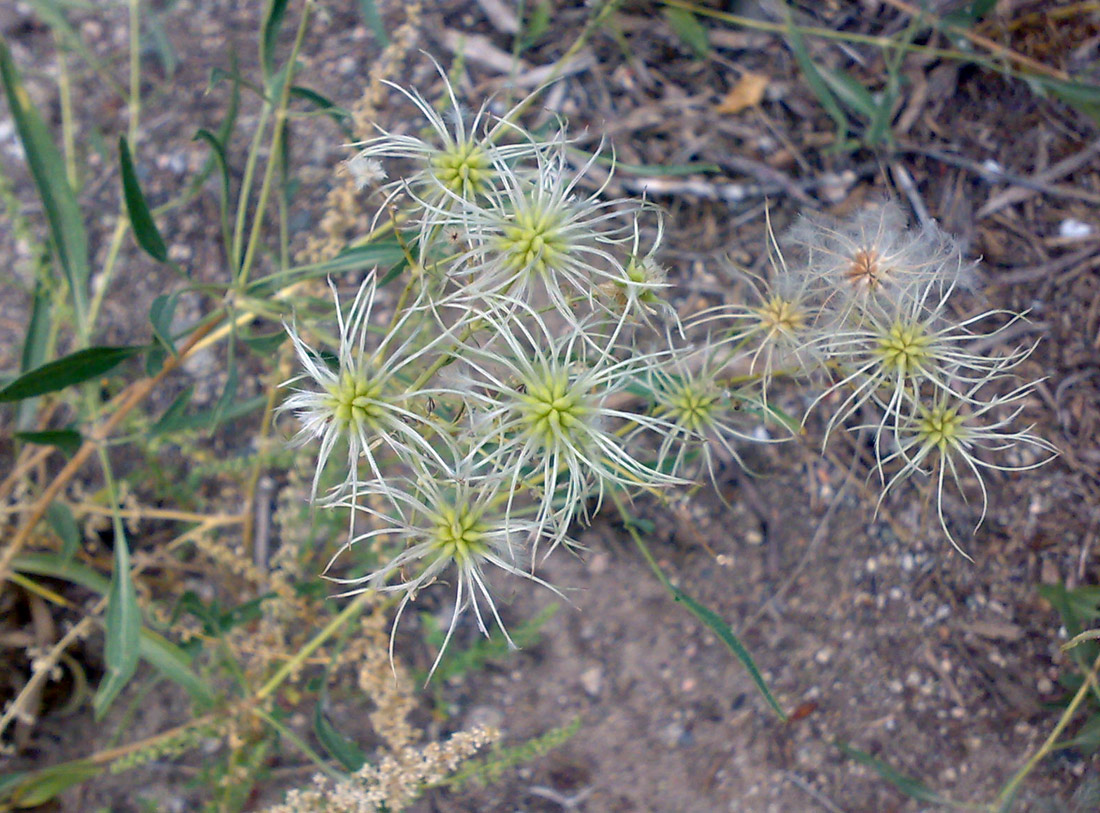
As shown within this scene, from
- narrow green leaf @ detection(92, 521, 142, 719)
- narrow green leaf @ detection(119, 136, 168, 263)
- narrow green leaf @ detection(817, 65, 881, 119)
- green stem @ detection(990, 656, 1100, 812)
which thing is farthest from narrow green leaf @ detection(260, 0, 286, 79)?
green stem @ detection(990, 656, 1100, 812)

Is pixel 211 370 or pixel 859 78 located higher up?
pixel 859 78

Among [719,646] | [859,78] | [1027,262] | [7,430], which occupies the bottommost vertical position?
[719,646]

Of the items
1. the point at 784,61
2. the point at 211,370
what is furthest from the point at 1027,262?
the point at 211,370

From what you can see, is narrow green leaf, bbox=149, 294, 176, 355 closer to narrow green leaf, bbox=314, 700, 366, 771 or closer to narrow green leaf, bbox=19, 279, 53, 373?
narrow green leaf, bbox=19, 279, 53, 373

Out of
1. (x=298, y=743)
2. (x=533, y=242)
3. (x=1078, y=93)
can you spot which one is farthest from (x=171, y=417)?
(x=1078, y=93)

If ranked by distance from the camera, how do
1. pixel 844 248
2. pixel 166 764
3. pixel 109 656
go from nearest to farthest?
pixel 844 248
pixel 109 656
pixel 166 764

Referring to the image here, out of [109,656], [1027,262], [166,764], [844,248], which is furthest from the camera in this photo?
[1027,262]

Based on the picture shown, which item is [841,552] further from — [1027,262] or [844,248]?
[844,248]

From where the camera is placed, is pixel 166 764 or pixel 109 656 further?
pixel 166 764

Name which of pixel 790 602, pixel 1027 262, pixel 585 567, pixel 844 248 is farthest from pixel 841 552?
pixel 844 248
